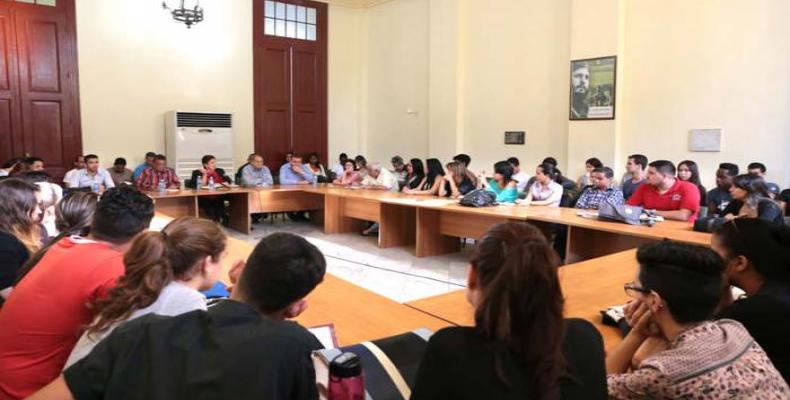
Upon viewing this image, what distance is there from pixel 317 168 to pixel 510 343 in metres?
8.69

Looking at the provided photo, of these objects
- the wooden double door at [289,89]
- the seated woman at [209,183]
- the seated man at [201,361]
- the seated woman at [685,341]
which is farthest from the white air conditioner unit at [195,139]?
the seated woman at [685,341]

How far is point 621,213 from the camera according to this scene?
4445 millimetres

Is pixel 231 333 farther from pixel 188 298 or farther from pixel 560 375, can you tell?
pixel 560 375

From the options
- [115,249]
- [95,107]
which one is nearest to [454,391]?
[115,249]

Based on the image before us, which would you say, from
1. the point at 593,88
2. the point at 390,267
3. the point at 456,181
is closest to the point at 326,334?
the point at 390,267

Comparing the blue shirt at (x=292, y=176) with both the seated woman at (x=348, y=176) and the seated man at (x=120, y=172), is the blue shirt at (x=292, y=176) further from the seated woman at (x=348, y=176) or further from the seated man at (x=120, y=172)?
the seated man at (x=120, y=172)

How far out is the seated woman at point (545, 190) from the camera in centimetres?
579

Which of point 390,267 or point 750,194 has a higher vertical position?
point 750,194

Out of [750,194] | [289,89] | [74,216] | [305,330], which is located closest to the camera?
[305,330]

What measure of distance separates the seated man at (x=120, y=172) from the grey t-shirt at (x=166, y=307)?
704cm

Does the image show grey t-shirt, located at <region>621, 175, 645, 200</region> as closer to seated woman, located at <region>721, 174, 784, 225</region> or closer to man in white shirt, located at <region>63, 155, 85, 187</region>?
seated woman, located at <region>721, 174, 784, 225</region>

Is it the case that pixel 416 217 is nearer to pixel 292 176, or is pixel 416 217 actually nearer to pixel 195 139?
pixel 292 176

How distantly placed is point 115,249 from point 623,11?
6.53 m

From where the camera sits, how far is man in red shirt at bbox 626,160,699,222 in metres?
4.71
